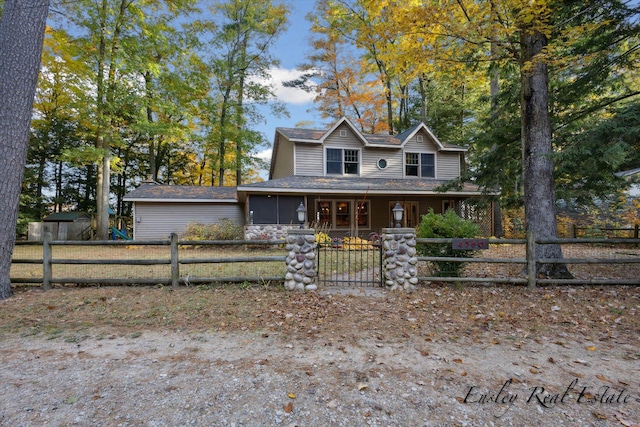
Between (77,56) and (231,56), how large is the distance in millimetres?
10342

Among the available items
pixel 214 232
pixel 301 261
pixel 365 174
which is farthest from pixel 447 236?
pixel 214 232

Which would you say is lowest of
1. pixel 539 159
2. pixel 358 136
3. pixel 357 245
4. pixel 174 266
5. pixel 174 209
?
pixel 174 266

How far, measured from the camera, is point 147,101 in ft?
52.9

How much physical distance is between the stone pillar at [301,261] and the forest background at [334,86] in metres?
5.40

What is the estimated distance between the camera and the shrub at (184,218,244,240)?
47.5 feet

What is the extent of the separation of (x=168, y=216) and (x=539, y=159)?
1613 centimetres

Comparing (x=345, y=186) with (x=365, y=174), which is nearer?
(x=345, y=186)

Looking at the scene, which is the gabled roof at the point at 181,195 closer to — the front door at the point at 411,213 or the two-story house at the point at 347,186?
the two-story house at the point at 347,186

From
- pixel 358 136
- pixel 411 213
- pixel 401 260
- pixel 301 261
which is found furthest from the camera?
pixel 411 213

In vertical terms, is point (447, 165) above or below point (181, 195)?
above

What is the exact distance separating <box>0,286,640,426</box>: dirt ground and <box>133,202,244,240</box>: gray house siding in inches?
432

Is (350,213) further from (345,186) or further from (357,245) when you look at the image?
Result: (357,245)

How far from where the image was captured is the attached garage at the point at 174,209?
51.6 ft

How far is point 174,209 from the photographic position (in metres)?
16.1
